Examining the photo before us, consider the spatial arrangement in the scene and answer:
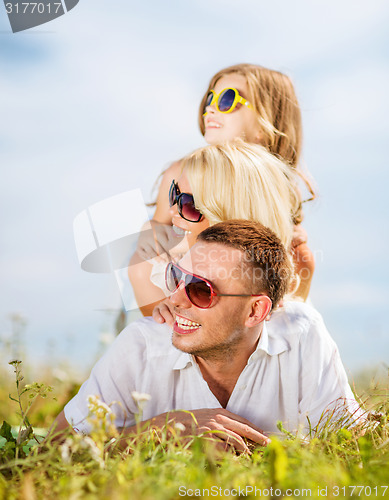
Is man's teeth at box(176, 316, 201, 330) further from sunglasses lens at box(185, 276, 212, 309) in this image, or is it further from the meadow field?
the meadow field

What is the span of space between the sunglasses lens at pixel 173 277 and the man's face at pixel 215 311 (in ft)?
0.31

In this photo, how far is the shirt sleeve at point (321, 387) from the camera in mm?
3410

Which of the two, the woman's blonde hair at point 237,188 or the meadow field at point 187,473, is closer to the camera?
the meadow field at point 187,473

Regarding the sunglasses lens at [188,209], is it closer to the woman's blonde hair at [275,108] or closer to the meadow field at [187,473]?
the woman's blonde hair at [275,108]

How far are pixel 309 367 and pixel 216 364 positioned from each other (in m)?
0.56

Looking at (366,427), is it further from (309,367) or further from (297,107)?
(297,107)

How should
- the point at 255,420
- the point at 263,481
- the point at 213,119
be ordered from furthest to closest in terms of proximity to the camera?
the point at 213,119 → the point at 255,420 → the point at 263,481

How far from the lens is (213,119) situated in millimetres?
5133

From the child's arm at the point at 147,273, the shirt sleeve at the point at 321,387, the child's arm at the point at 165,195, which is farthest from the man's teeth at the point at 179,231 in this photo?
the shirt sleeve at the point at 321,387

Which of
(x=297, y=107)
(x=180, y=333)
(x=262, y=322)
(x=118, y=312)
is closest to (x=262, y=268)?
(x=262, y=322)

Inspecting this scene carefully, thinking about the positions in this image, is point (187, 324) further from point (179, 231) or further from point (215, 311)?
point (179, 231)

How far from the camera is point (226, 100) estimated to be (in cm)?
506

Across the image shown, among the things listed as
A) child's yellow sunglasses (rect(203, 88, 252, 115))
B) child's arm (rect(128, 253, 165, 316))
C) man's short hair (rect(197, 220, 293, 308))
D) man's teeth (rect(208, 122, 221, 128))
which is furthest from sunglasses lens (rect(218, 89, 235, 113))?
man's short hair (rect(197, 220, 293, 308))

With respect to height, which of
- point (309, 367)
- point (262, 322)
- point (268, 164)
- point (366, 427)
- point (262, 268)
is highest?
point (268, 164)
